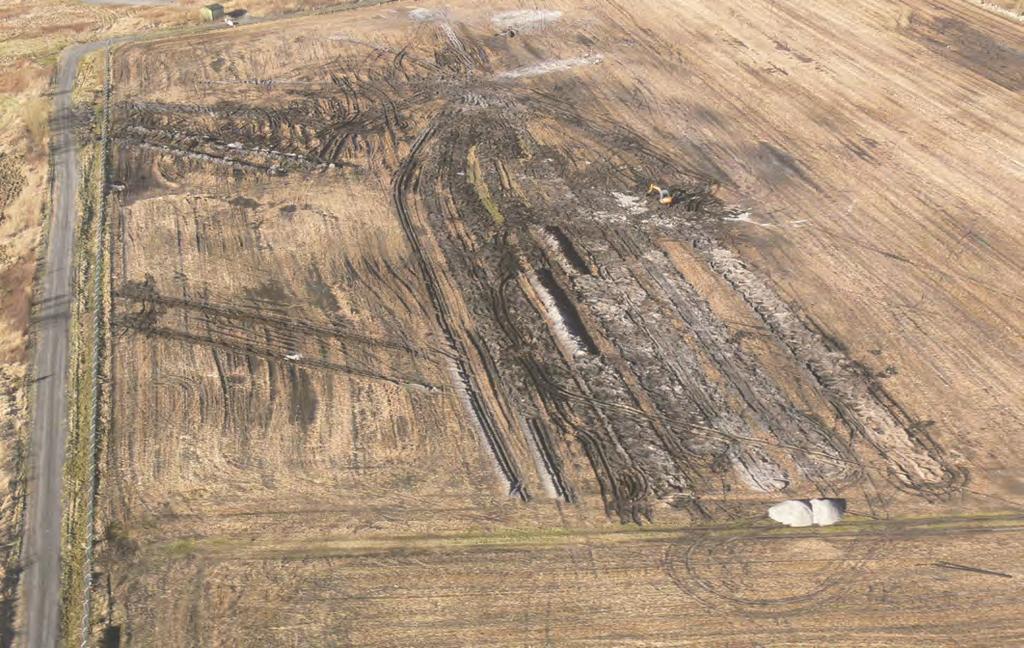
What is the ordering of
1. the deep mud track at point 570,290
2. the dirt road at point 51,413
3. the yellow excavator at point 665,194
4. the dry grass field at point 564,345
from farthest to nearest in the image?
the yellow excavator at point 665,194
the deep mud track at point 570,290
the dry grass field at point 564,345
the dirt road at point 51,413

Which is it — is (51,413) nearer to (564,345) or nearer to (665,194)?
(564,345)

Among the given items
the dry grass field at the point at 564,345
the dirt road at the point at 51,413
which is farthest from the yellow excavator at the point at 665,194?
the dirt road at the point at 51,413

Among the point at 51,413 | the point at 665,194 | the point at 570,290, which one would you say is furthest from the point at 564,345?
the point at 51,413

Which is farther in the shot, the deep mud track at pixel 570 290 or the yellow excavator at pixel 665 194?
the yellow excavator at pixel 665 194

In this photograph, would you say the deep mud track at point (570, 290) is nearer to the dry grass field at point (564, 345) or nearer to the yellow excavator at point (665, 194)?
the dry grass field at point (564, 345)

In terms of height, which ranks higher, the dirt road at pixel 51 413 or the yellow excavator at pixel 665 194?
the yellow excavator at pixel 665 194

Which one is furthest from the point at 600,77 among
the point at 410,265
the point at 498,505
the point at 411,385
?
the point at 498,505

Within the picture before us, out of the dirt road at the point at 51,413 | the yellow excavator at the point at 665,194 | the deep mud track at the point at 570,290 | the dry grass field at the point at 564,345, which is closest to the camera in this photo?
the dirt road at the point at 51,413

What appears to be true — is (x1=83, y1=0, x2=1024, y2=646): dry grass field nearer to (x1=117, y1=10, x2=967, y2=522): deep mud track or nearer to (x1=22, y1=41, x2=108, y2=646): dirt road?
(x1=117, y1=10, x2=967, y2=522): deep mud track

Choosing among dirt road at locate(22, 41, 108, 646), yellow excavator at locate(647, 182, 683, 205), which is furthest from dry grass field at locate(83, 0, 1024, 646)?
dirt road at locate(22, 41, 108, 646)
